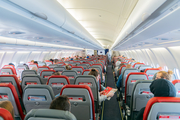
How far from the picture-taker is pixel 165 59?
9.20m

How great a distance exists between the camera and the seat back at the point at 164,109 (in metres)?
1.63

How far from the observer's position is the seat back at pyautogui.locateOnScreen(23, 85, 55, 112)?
247 cm

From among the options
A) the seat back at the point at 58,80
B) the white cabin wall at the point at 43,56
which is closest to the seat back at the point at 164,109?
the seat back at the point at 58,80

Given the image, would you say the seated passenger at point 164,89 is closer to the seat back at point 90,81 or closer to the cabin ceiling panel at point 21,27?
the seat back at point 90,81

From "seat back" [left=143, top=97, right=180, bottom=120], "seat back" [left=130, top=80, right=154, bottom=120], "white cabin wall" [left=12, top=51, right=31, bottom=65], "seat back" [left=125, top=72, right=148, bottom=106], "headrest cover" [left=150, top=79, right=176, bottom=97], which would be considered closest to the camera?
"seat back" [left=143, top=97, right=180, bottom=120]

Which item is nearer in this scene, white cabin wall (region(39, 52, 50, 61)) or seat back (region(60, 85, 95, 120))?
seat back (region(60, 85, 95, 120))

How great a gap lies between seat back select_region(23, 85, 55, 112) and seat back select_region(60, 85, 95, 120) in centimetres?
25

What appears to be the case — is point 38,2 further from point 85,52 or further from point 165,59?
point 85,52

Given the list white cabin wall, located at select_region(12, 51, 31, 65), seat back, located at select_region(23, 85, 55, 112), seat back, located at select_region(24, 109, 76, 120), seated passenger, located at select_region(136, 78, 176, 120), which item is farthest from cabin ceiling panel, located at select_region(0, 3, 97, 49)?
white cabin wall, located at select_region(12, 51, 31, 65)

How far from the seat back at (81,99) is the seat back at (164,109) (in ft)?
3.47

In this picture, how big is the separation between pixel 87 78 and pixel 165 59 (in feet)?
25.2

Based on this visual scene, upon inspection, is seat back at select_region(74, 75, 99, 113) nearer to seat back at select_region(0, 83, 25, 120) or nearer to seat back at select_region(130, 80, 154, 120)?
seat back at select_region(130, 80, 154, 120)

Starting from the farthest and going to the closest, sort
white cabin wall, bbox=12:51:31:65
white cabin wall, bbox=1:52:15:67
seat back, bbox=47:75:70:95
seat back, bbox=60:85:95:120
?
white cabin wall, bbox=12:51:31:65 < white cabin wall, bbox=1:52:15:67 < seat back, bbox=47:75:70:95 < seat back, bbox=60:85:95:120

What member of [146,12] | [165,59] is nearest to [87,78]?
[146,12]
